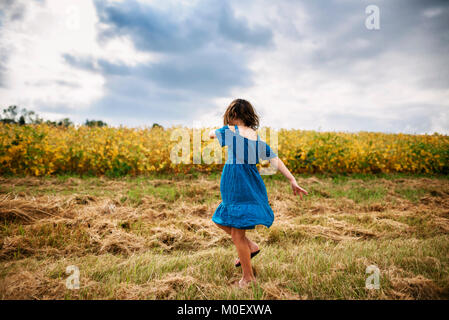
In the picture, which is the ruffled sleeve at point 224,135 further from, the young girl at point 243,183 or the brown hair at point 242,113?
the brown hair at point 242,113

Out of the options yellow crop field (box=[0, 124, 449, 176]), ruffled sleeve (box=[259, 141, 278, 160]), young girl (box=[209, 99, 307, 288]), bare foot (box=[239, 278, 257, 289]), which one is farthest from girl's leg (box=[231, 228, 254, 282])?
yellow crop field (box=[0, 124, 449, 176])

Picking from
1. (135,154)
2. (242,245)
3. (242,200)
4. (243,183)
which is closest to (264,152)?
(243,183)

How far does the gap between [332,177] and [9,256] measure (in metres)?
7.66

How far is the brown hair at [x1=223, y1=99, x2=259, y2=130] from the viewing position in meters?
2.23

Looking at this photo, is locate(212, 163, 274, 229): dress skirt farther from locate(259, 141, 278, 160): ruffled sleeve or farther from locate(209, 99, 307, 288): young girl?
locate(259, 141, 278, 160): ruffled sleeve

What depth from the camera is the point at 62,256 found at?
2.77 meters

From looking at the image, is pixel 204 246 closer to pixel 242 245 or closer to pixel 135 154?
pixel 242 245

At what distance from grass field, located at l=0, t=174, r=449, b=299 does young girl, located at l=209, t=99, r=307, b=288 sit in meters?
0.45

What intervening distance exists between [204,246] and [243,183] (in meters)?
1.41

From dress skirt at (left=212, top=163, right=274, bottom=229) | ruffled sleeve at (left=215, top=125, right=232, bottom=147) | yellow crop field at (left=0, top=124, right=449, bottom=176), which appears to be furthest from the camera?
yellow crop field at (left=0, top=124, right=449, bottom=176)

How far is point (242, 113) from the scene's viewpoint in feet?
7.29

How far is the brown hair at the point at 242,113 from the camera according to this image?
7.31ft

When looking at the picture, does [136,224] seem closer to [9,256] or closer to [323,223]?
[9,256]
